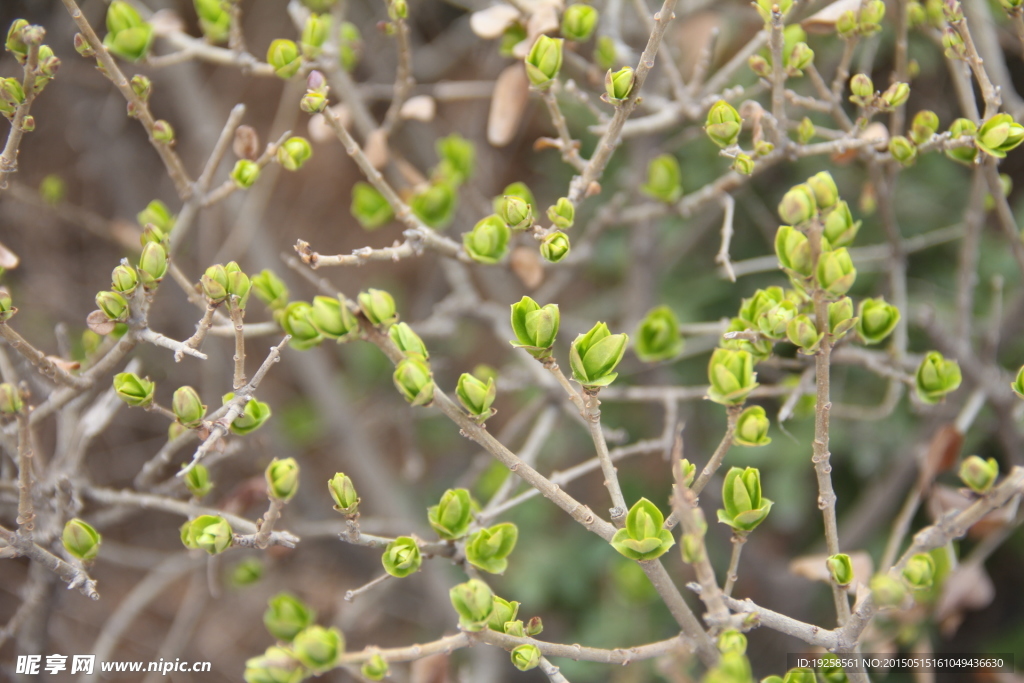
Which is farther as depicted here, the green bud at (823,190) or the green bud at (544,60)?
the green bud at (544,60)

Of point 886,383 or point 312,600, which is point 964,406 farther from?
point 312,600

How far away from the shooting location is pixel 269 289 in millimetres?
1022

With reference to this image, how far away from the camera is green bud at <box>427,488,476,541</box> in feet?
2.85

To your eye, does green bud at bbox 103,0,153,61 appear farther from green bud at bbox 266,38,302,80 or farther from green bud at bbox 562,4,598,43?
green bud at bbox 562,4,598,43

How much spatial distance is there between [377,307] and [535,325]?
20cm

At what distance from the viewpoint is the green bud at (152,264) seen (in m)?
0.86

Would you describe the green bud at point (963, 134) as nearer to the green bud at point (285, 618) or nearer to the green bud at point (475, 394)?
the green bud at point (475, 394)

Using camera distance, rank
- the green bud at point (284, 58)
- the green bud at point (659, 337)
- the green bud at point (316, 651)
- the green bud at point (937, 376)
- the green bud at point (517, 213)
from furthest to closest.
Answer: the green bud at point (659, 337)
the green bud at point (284, 58)
the green bud at point (937, 376)
the green bud at point (517, 213)
the green bud at point (316, 651)

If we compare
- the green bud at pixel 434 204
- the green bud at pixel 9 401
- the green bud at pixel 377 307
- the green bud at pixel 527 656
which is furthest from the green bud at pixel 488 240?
the green bud at pixel 9 401

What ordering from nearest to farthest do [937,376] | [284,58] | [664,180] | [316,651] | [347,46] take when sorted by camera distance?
[316,651] → [937,376] → [284,58] → [664,180] → [347,46]

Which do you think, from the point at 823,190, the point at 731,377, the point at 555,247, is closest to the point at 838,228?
the point at 823,190

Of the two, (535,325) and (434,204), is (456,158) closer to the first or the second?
(434,204)

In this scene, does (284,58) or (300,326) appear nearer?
(300,326)

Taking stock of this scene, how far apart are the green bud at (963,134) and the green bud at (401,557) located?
2.97 feet
